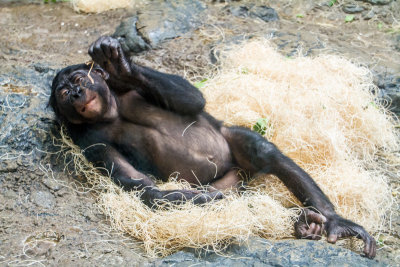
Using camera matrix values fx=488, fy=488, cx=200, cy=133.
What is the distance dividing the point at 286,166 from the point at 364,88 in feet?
7.20

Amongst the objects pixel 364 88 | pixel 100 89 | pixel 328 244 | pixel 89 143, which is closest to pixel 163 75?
pixel 100 89

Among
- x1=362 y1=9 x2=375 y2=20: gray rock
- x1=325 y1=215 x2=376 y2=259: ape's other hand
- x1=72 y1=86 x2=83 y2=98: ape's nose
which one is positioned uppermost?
x1=72 y1=86 x2=83 y2=98: ape's nose

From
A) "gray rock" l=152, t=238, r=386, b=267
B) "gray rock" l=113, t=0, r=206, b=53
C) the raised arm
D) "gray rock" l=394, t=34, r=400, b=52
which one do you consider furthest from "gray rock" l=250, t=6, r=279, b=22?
"gray rock" l=152, t=238, r=386, b=267

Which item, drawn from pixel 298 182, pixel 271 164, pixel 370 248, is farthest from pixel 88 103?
pixel 370 248

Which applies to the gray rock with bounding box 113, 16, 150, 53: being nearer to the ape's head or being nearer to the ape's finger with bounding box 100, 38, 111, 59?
the ape's head

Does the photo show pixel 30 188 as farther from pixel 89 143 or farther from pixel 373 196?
pixel 373 196

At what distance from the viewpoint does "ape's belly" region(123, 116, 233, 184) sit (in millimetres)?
4395

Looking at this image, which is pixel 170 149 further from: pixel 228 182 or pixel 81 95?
pixel 81 95

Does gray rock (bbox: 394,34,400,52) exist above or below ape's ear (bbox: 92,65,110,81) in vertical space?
below

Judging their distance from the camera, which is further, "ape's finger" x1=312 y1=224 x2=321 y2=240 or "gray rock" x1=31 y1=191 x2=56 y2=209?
"gray rock" x1=31 y1=191 x2=56 y2=209

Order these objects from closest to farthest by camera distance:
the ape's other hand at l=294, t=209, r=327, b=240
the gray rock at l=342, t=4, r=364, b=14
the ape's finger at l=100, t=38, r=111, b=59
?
the ape's other hand at l=294, t=209, r=327, b=240
the ape's finger at l=100, t=38, r=111, b=59
the gray rock at l=342, t=4, r=364, b=14

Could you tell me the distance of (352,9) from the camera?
25.4 ft

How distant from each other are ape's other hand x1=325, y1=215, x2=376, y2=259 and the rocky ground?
164 millimetres

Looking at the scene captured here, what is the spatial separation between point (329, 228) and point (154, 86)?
1.93 metres
